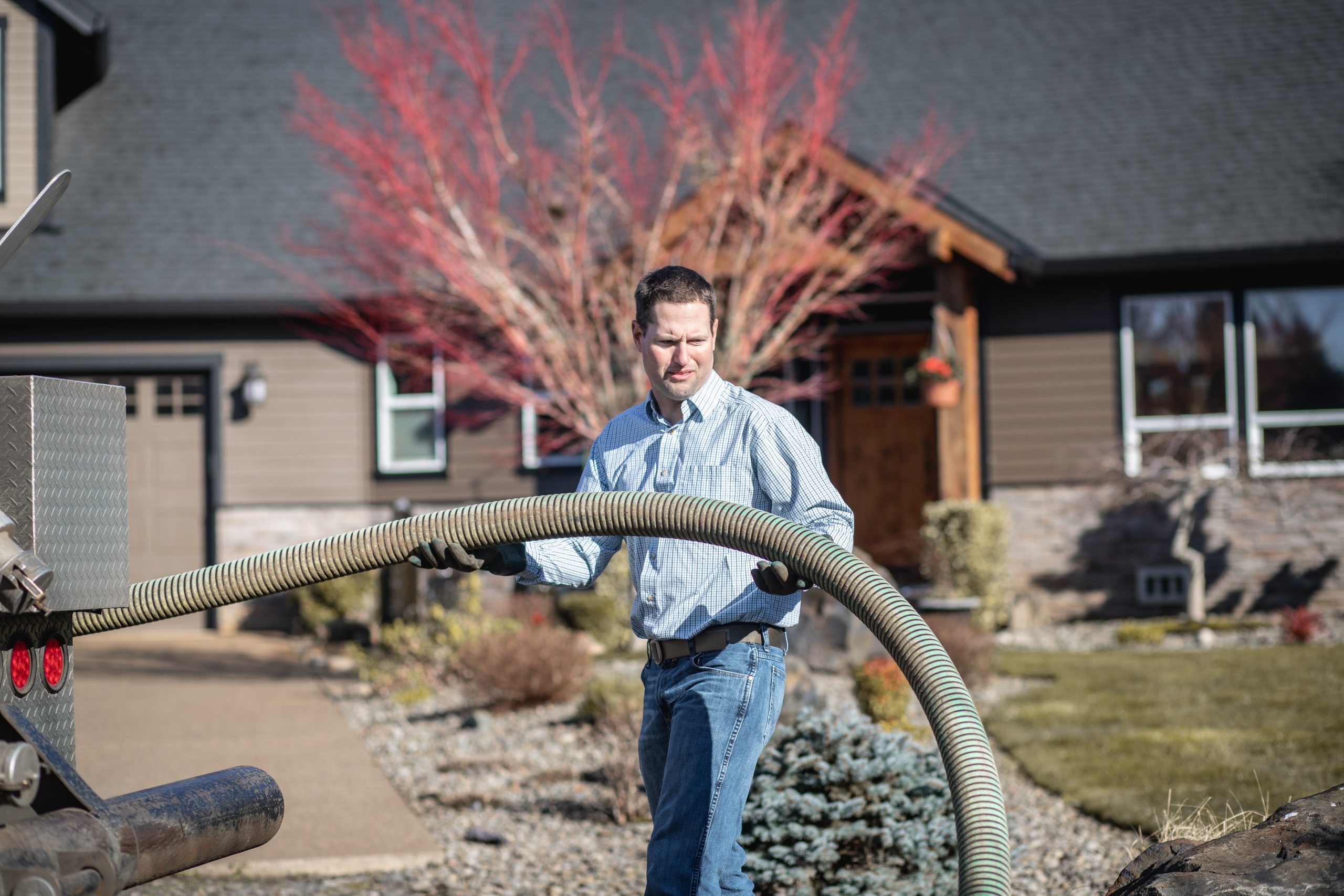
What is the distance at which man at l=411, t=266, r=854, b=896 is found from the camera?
2822 millimetres

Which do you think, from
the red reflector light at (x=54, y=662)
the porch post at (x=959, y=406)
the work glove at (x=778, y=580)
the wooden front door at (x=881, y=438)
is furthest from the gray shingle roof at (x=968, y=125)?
the red reflector light at (x=54, y=662)

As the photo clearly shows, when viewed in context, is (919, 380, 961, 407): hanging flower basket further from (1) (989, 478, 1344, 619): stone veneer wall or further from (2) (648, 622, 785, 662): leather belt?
(2) (648, 622, 785, 662): leather belt

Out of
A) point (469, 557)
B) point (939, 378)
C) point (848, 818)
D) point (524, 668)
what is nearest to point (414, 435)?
point (939, 378)

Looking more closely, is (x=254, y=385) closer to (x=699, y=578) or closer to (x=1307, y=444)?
(x=1307, y=444)

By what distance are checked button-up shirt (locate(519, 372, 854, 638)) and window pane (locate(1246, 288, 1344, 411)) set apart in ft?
34.5

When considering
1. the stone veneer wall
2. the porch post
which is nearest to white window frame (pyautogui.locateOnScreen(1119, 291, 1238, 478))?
the stone veneer wall

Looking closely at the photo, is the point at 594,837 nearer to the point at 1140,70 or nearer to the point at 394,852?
the point at 394,852

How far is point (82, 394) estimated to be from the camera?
101 inches

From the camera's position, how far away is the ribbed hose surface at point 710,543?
8.13ft

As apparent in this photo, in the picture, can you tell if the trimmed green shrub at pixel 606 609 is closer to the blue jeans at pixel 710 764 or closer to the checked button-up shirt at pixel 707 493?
the checked button-up shirt at pixel 707 493

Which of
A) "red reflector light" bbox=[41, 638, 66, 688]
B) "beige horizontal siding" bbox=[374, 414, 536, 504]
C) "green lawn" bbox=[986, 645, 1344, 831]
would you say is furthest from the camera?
"beige horizontal siding" bbox=[374, 414, 536, 504]

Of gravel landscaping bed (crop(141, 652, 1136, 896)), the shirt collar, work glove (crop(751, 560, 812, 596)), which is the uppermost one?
the shirt collar

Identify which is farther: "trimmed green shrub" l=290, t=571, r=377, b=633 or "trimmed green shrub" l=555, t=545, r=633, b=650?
"trimmed green shrub" l=290, t=571, r=377, b=633

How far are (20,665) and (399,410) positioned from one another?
36.5 ft
